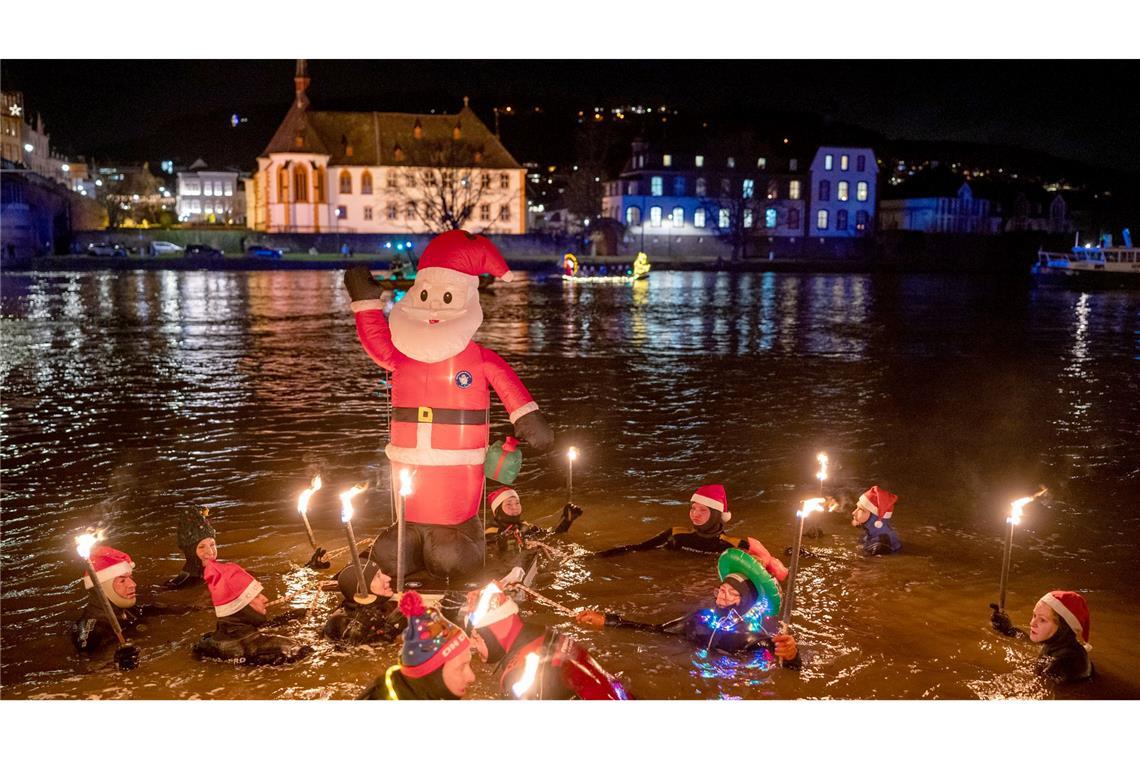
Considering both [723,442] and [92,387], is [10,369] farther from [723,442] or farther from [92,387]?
[723,442]

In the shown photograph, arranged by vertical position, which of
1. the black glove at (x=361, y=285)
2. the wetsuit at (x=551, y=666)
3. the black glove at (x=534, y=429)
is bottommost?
the wetsuit at (x=551, y=666)

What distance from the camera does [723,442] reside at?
43.1 feet

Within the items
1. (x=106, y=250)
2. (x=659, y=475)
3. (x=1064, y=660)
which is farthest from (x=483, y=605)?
(x=106, y=250)

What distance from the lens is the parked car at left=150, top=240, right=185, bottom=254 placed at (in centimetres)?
7499

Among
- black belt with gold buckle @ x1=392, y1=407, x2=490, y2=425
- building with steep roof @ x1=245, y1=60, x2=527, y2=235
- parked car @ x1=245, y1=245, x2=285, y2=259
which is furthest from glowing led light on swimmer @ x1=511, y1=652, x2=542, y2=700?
building with steep roof @ x1=245, y1=60, x2=527, y2=235

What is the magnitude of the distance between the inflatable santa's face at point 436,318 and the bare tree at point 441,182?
77981 millimetres

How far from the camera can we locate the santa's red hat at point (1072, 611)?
20.5 ft

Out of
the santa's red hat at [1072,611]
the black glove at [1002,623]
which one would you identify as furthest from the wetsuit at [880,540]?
the santa's red hat at [1072,611]

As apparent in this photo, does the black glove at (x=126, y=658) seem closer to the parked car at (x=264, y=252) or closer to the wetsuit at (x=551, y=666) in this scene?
the wetsuit at (x=551, y=666)

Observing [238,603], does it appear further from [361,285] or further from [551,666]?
[361,285]

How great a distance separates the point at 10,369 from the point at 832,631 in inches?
706

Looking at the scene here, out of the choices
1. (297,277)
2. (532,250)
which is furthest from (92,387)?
(532,250)

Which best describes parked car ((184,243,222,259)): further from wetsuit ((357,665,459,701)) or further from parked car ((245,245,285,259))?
wetsuit ((357,665,459,701))

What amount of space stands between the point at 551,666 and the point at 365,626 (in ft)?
5.60
